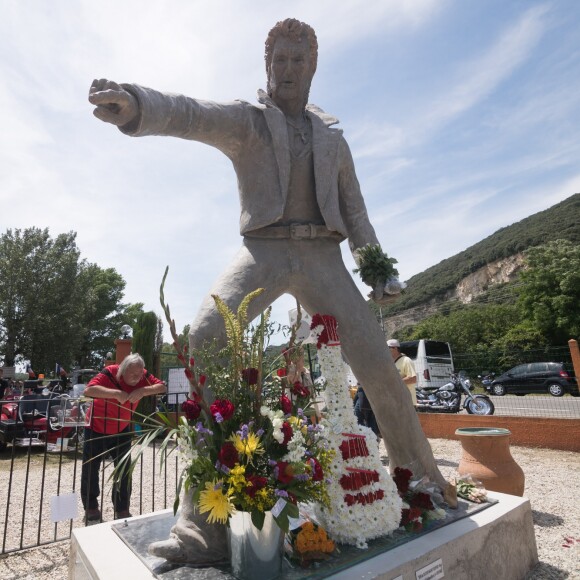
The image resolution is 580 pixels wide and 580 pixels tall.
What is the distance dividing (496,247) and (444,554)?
74.8 metres

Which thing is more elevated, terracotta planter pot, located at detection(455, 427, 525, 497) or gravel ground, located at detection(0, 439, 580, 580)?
terracotta planter pot, located at detection(455, 427, 525, 497)

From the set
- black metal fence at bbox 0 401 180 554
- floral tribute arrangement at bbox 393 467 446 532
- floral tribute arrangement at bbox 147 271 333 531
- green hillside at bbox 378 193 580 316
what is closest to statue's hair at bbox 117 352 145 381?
black metal fence at bbox 0 401 180 554

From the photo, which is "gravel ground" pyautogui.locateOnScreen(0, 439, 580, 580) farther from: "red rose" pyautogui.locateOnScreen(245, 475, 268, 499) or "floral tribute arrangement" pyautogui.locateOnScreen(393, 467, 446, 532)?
"red rose" pyautogui.locateOnScreen(245, 475, 268, 499)

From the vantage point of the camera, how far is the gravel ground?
2.95 m

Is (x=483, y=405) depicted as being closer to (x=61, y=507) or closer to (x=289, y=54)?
(x=61, y=507)

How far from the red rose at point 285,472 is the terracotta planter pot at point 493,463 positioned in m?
2.72

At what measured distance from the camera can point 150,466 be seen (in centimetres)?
761

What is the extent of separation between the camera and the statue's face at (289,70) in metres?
2.97

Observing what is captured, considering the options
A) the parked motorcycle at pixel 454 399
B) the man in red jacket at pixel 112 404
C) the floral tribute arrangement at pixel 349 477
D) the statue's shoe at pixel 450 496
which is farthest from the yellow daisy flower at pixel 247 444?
the parked motorcycle at pixel 454 399

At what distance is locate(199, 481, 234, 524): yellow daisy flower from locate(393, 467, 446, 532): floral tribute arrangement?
45.2 inches

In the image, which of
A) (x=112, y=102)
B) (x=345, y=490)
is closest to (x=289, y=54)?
(x=112, y=102)

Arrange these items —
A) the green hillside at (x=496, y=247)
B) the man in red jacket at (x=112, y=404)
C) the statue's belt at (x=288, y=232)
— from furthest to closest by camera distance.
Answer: the green hillside at (x=496, y=247), the man in red jacket at (x=112, y=404), the statue's belt at (x=288, y=232)

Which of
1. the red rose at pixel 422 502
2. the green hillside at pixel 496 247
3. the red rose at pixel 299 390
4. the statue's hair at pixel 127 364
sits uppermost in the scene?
the green hillside at pixel 496 247

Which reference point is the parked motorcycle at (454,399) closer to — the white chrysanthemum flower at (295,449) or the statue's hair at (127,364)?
the statue's hair at (127,364)
